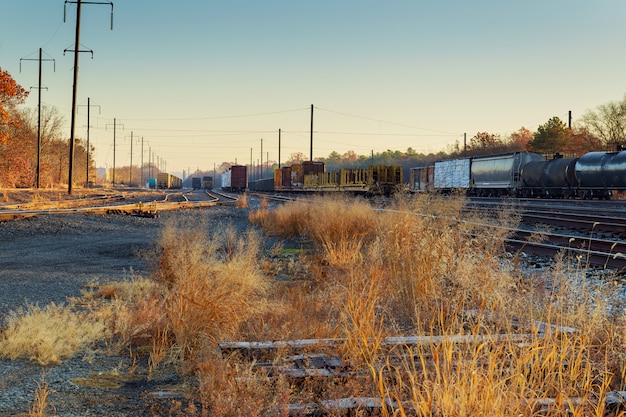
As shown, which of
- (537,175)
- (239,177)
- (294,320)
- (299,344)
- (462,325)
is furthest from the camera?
(239,177)

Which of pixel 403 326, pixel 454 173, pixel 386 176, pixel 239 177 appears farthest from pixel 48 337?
pixel 239 177

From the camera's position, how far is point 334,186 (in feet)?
152

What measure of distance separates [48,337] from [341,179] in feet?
134

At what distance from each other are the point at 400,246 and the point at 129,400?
433 centimetres

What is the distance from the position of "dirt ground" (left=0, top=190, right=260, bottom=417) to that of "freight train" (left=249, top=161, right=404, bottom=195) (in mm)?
17329

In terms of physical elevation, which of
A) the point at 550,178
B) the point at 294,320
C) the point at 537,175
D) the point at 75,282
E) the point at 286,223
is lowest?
the point at 75,282

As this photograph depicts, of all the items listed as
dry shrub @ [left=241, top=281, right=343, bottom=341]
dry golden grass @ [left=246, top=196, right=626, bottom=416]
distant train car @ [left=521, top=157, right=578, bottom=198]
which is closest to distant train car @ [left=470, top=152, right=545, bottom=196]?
distant train car @ [left=521, top=157, right=578, bottom=198]

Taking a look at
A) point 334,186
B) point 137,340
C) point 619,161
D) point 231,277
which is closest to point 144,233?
point 231,277

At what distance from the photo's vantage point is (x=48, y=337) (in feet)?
17.2

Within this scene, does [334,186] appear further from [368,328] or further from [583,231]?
[368,328]

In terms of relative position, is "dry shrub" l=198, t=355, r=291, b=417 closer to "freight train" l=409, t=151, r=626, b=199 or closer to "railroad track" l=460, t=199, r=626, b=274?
"railroad track" l=460, t=199, r=626, b=274

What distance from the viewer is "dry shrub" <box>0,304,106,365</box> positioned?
16.6 feet

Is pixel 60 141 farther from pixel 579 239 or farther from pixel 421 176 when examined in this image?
pixel 579 239

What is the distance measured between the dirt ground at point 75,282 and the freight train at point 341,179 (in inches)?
682
